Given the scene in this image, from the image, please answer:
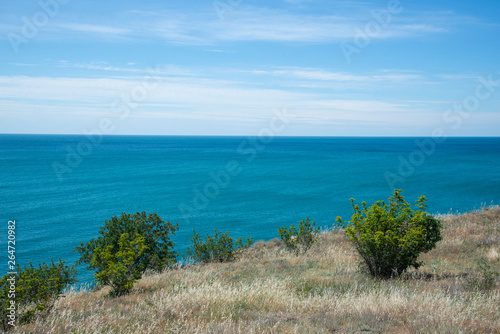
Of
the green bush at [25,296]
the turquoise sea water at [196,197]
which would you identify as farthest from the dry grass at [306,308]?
the turquoise sea water at [196,197]

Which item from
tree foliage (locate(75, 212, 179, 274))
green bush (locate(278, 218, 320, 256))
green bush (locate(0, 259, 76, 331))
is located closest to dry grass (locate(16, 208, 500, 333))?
green bush (locate(0, 259, 76, 331))

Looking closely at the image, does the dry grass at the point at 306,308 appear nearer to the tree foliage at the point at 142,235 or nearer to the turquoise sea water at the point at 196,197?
the tree foliage at the point at 142,235

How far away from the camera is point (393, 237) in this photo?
949 centimetres

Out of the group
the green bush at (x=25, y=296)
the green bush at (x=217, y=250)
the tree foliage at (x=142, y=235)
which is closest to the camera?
the green bush at (x=25, y=296)

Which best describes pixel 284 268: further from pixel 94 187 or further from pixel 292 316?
pixel 94 187

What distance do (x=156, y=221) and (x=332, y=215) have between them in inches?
1088

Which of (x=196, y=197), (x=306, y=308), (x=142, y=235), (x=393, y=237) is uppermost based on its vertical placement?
(x=393, y=237)

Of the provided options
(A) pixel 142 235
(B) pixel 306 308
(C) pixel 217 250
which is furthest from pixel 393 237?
(C) pixel 217 250

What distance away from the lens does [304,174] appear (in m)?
75.2

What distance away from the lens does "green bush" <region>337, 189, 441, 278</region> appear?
31.4 ft

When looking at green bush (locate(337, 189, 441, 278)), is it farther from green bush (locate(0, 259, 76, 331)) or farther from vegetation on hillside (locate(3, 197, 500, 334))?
green bush (locate(0, 259, 76, 331))

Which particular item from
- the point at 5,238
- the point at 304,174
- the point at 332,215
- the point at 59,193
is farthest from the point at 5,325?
the point at 304,174

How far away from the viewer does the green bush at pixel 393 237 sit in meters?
9.57

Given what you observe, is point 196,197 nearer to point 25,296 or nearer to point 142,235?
point 142,235
